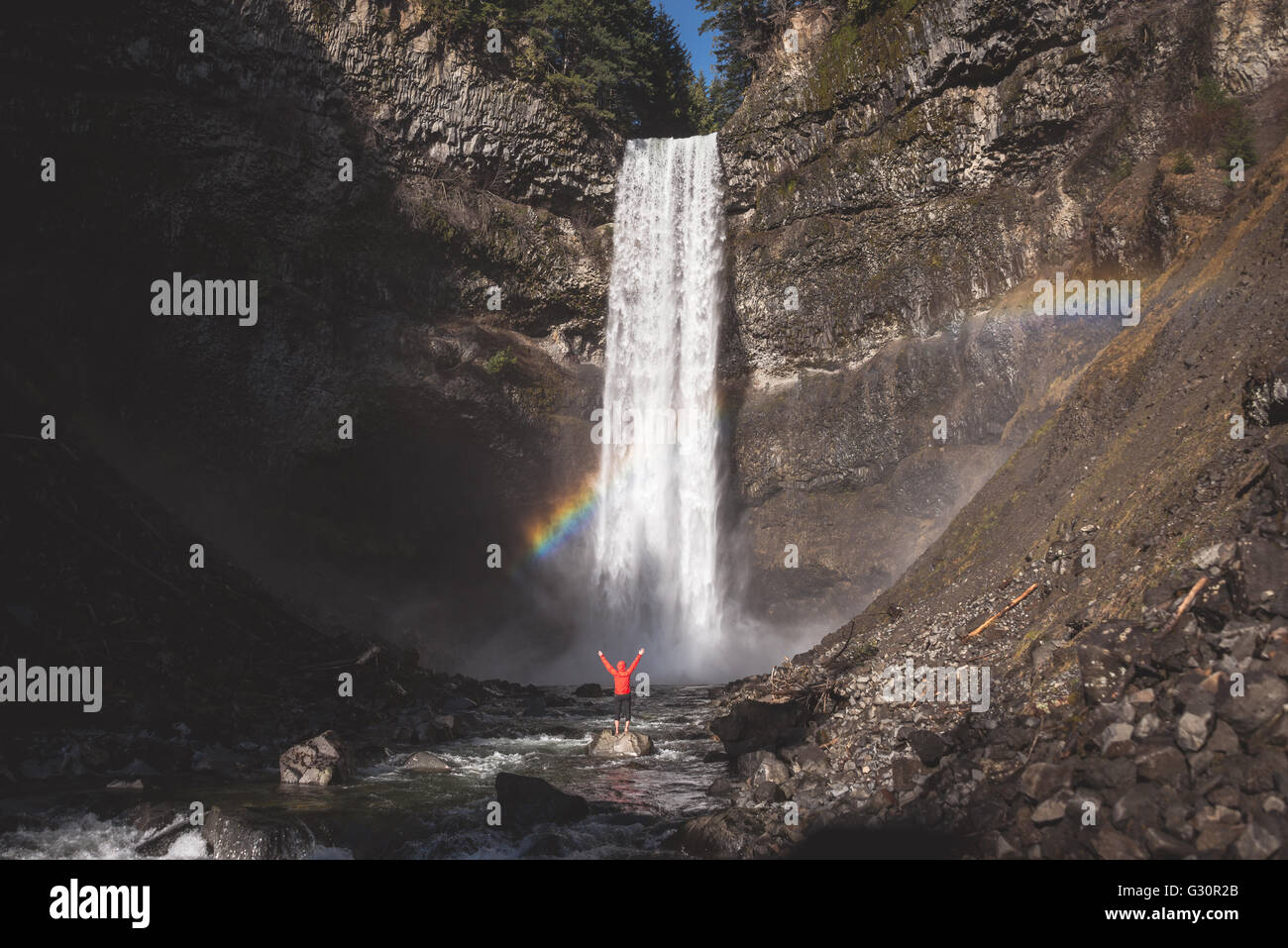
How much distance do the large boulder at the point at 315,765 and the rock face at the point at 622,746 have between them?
462cm

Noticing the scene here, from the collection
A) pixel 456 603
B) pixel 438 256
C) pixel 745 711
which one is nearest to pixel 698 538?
pixel 456 603

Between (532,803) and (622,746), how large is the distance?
4.65m

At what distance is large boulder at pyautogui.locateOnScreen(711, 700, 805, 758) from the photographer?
46.0 feet

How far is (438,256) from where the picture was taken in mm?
32469

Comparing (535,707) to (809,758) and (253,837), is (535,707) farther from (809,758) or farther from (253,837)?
(253,837)

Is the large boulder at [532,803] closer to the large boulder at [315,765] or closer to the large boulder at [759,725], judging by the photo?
the large boulder at [315,765]

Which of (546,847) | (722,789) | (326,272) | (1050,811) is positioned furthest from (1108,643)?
(326,272)

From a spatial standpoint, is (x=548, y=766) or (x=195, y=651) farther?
(x=195, y=651)

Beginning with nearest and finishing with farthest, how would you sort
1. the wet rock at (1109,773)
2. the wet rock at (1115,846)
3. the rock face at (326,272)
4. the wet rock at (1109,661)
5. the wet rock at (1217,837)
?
1. the wet rock at (1217,837)
2. the wet rock at (1115,846)
3. the wet rock at (1109,773)
4. the wet rock at (1109,661)
5. the rock face at (326,272)

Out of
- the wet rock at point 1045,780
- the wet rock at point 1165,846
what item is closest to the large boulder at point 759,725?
the wet rock at point 1045,780

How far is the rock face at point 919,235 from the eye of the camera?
25.3 metres

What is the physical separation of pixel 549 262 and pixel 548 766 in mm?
24120

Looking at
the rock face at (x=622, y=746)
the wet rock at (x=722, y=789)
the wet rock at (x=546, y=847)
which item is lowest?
the rock face at (x=622, y=746)
